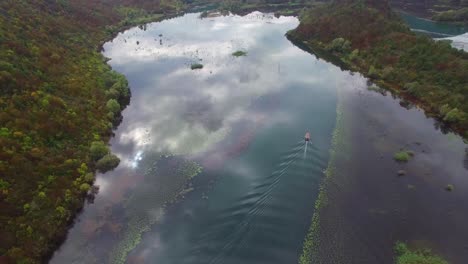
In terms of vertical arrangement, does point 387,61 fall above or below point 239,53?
below

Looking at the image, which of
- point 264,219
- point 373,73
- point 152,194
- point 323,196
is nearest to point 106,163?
point 152,194

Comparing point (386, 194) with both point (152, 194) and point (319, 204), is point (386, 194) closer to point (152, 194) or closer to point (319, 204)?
point (319, 204)

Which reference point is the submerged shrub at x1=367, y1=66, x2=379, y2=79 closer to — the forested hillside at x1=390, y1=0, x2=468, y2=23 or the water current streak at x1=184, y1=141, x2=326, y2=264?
A: the water current streak at x1=184, y1=141, x2=326, y2=264

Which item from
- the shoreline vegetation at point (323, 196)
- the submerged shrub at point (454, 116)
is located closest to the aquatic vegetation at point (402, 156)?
the shoreline vegetation at point (323, 196)

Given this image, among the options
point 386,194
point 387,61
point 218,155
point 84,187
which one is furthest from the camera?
point 387,61

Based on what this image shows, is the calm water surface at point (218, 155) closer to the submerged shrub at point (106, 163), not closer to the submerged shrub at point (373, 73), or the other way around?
the submerged shrub at point (106, 163)

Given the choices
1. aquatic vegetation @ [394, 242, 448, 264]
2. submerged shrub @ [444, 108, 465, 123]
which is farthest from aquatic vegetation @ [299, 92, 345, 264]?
submerged shrub @ [444, 108, 465, 123]
